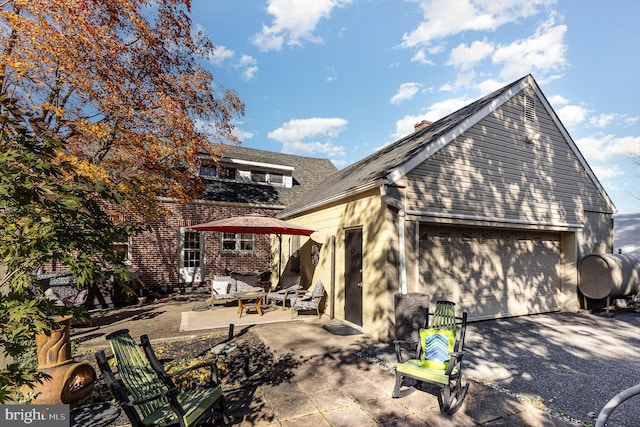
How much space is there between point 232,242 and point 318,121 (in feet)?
111

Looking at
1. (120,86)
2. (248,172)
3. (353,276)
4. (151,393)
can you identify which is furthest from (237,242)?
(151,393)

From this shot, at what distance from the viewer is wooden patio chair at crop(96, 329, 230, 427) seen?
2.81 m

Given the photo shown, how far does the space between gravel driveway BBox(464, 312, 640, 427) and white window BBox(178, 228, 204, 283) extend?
11537 mm

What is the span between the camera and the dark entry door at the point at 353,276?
26.2 ft

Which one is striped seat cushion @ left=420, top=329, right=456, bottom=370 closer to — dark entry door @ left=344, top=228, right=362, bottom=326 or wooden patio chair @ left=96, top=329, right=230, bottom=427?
wooden patio chair @ left=96, top=329, right=230, bottom=427

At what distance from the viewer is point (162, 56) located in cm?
1006

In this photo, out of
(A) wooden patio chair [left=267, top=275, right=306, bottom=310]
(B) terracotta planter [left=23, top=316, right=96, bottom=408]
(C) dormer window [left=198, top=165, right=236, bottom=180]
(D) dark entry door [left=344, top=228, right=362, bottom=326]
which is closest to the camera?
(B) terracotta planter [left=23, top=316, right=96, bottom=408]

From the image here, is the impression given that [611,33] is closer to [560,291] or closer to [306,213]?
[560,291]

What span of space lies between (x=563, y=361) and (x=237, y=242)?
13.0 m

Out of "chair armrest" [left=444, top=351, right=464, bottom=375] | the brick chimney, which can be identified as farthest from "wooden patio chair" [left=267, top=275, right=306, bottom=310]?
the brick chimney

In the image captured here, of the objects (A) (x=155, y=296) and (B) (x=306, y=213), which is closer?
(B) (x=306, y=213)

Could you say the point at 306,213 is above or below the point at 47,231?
above

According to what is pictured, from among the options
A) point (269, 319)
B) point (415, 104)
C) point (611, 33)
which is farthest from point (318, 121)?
point (269, 319)

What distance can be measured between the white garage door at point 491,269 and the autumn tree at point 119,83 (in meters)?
7.60
